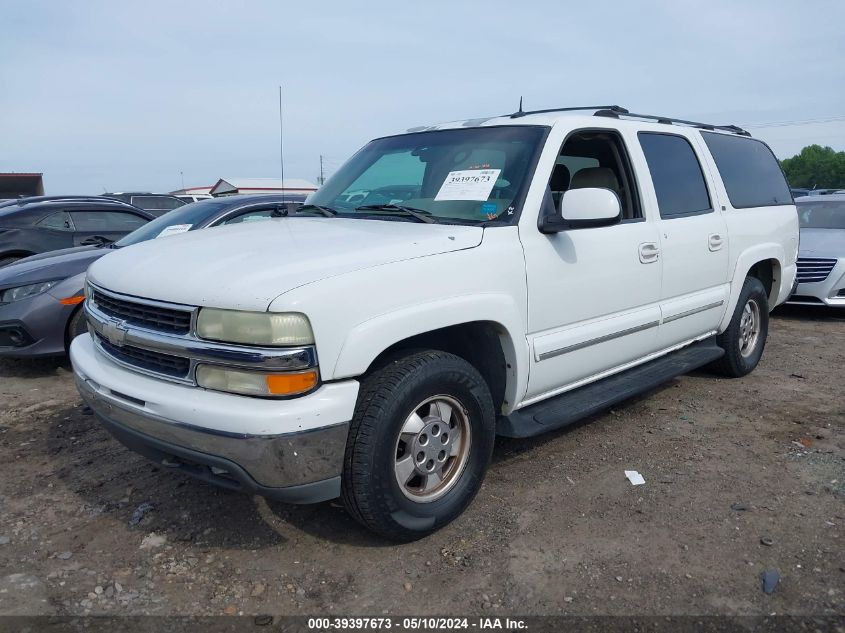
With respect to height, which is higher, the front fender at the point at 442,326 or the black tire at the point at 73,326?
the front fender at the point at 442,326

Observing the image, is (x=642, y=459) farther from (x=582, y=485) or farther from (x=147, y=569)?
(x=147, y=569)

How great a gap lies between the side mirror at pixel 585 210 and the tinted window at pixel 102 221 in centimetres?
685

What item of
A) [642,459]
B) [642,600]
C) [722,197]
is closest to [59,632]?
[642,600]

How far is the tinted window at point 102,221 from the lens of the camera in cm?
840

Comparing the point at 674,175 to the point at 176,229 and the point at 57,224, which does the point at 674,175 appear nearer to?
the point at 176,229

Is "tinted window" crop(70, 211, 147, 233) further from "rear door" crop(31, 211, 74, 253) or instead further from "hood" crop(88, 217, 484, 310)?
"hood" crop(88, 217, 484, 310)

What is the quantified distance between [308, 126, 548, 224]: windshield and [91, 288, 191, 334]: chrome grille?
1339 mm

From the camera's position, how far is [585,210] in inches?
129

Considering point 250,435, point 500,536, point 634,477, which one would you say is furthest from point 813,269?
point 250,435

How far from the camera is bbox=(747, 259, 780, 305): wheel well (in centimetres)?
559

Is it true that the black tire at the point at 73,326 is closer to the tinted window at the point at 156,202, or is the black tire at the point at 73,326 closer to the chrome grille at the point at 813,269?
the chrome grille at the point at 813,269

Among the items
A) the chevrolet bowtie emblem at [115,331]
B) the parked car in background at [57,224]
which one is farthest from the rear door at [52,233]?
the chevrolet bowtie emblem at [115,331]

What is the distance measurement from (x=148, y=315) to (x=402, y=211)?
137 centimetres

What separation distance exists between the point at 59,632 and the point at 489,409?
1889 millimetres
